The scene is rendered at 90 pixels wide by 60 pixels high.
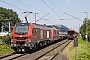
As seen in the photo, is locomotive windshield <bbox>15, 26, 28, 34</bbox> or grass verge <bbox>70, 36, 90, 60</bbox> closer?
grass verge <bbox>70, 36, 90, 60</bbox>

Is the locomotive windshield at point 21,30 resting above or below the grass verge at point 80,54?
above

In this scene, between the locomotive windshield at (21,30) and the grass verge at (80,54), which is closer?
the grass verge at (80,54)

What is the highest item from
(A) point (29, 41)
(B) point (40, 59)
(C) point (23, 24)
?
(C) point (23, 24)

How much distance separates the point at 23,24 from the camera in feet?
70.7

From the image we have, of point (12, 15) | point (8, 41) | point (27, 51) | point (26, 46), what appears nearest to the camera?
point (26, 46)

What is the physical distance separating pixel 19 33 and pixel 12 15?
95.4 m

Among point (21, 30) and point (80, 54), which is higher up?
point (21, 30)

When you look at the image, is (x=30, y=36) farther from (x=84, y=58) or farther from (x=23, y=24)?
(x=84, y=58)

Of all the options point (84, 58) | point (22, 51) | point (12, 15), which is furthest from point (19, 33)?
point (12, 15)

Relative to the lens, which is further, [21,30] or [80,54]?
[21,30]

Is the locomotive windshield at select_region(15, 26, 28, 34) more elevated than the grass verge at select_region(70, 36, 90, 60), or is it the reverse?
the locomotive windshield at select_region(15, 26, 28, 34)

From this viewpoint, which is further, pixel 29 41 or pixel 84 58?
pixel 29 41

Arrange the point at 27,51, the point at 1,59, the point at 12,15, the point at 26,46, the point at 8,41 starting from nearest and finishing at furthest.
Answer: the point at 1,59 < the point at 26,46 < the point at 27,51 < the point at 8,41 < the point at 12,15

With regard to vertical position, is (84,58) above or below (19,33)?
below
